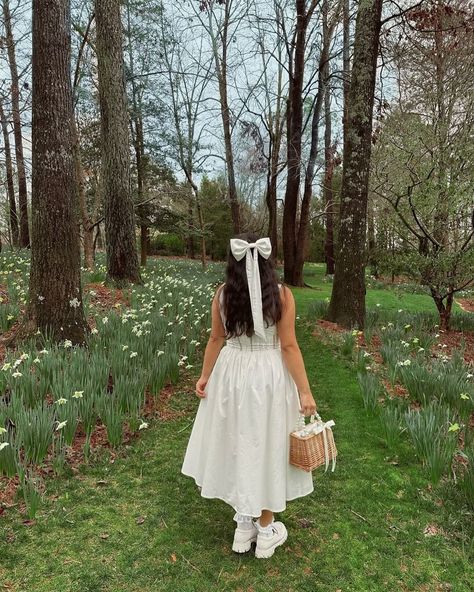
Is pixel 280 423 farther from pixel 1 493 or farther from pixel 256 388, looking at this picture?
pixel 1 493

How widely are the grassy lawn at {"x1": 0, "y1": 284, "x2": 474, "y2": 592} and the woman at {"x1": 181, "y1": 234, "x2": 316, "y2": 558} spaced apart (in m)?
0.22

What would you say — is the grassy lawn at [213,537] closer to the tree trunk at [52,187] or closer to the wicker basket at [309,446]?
the wicker basket at [309,446]

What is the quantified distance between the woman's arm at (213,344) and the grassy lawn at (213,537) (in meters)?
0.85

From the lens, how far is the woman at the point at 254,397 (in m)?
2.13

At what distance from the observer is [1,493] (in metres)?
2.57

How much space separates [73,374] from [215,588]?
2.12 metres

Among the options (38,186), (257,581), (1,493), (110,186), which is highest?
(110,186)

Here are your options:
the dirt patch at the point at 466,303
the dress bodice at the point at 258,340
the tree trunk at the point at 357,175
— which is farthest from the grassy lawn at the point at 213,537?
the dirt patch at the point at 466,303

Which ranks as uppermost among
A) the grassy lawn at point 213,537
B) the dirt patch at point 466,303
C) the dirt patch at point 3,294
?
the dirt patch at point 3,294

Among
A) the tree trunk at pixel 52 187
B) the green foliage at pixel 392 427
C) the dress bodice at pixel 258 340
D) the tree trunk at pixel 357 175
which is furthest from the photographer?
the tree trunk at pixel 357 175

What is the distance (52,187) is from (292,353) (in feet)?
11.9

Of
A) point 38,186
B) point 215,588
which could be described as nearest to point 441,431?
point 215,588

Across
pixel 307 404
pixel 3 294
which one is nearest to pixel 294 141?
pixel 3 294

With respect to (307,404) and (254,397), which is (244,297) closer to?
(254,397)
